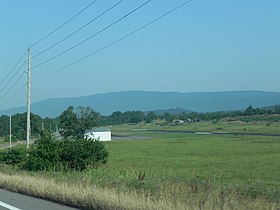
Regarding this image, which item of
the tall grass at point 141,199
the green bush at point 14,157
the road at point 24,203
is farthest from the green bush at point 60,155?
the tall grass at point 141,199

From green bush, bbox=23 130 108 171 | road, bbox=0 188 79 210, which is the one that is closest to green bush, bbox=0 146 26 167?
green bush, bbox=23 130 108 171

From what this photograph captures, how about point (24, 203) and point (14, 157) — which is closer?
point (24, 203)

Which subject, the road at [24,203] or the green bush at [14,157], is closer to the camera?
the road at [24,203]

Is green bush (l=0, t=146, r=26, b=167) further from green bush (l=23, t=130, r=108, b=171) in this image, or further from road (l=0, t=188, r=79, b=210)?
road (l=0, t=188, r=79, b=210)

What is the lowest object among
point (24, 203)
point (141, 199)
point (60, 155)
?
point (24, 203)

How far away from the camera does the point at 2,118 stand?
175625 millimetres

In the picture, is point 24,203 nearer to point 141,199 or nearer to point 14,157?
point 141,199

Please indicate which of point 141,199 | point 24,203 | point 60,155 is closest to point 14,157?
point 60,155

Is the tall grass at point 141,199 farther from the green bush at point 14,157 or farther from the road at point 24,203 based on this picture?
the green bush at point 14,157

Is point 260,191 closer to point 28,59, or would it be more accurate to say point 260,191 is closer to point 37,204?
point 37,204

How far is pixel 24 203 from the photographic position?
15.1 metres

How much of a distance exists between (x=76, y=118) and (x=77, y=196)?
97.1 metres

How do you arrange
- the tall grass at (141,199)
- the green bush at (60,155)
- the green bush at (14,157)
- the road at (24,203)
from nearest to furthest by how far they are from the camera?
the tall grass at (141,199)
the road at (24,203)
the green bush at (60,155)
the green bush at (14,157)

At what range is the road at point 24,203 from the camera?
13811mm
